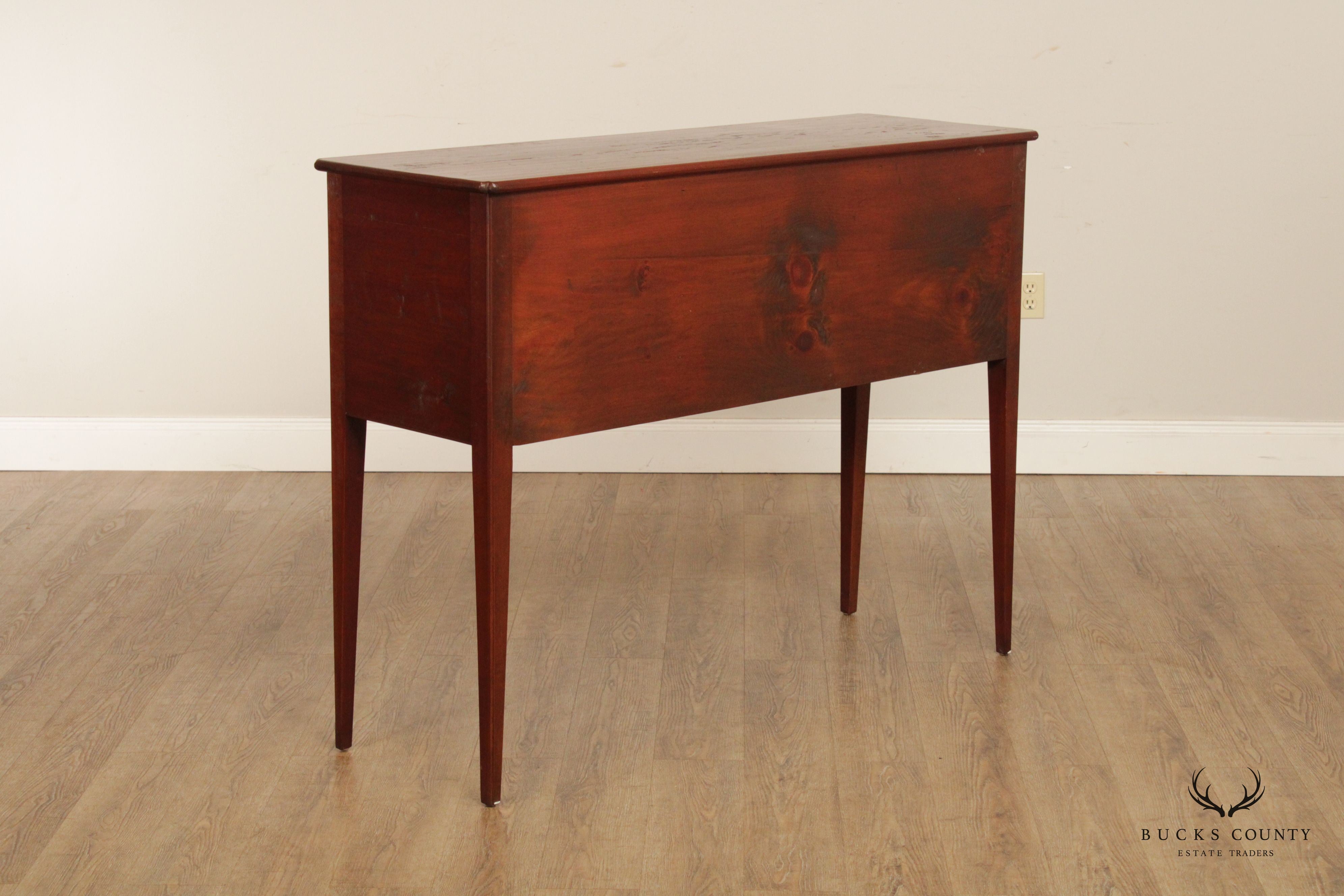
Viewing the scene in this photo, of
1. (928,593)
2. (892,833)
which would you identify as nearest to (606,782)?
(892,833)

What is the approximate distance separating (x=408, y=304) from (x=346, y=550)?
0.40m

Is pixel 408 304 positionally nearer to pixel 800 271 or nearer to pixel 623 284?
pixel 623 284

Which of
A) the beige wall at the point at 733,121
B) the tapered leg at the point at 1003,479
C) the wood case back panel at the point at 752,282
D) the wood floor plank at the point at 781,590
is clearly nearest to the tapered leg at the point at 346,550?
the wood case back panel at the point at 752,282

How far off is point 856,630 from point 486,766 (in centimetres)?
83

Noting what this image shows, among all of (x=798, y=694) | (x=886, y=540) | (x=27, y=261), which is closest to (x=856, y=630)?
(x=798, y=694)

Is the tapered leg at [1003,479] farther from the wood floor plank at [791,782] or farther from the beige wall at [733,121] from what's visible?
the beige wall at [733,121]

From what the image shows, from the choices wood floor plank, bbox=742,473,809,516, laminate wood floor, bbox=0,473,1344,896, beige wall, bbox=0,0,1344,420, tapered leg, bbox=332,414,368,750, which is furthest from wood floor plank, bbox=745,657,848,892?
beige wall, bbox=0,0,1344,420

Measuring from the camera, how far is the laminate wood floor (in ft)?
5.97

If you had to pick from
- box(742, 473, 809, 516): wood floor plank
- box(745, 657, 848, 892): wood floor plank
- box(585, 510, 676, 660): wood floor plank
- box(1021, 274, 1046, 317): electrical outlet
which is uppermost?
box(1021, 274, 1046, 317): electrical outlet

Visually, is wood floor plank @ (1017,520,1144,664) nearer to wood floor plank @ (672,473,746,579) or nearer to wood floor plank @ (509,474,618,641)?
wood floor plank @ (672,473,746,579)

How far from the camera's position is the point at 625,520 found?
124 inches

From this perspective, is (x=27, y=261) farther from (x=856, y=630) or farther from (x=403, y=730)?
(x=856, y=630)

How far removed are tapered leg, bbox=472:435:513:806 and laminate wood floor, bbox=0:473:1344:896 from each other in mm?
75

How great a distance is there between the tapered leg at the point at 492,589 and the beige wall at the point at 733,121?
5.58 feet
